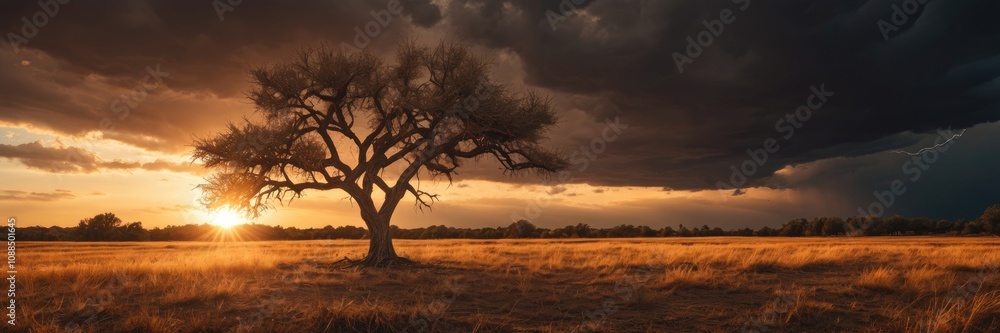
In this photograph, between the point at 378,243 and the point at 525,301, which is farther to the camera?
the point at 378,243

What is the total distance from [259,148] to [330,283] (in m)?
8.11

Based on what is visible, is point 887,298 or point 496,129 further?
point 496,129

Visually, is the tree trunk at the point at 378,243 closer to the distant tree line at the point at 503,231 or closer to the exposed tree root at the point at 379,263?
the exposed tree root at the point at 379,263

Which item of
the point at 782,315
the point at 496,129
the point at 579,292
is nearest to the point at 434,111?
the point at 496,129

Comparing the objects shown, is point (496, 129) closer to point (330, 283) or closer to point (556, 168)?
point (556, 168)

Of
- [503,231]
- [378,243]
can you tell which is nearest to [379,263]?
[378,243]

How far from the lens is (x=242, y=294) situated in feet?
36.8

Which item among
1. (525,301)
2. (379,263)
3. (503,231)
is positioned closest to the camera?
(525,301)

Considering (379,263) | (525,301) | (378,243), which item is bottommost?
(525,301)

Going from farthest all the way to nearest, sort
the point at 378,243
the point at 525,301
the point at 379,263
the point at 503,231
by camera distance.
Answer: the point at 503,231, the point at 378,243, the point at 379,263, the point at 525,301

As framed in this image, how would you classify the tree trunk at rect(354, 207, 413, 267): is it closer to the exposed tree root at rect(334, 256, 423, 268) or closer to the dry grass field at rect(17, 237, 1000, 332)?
the exposed tree root at rect(334, 256, 423, 268)

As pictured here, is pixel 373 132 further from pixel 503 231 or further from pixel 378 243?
pixel 503 231

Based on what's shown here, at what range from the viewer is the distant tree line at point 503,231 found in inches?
2419

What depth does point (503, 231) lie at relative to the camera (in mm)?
71688
